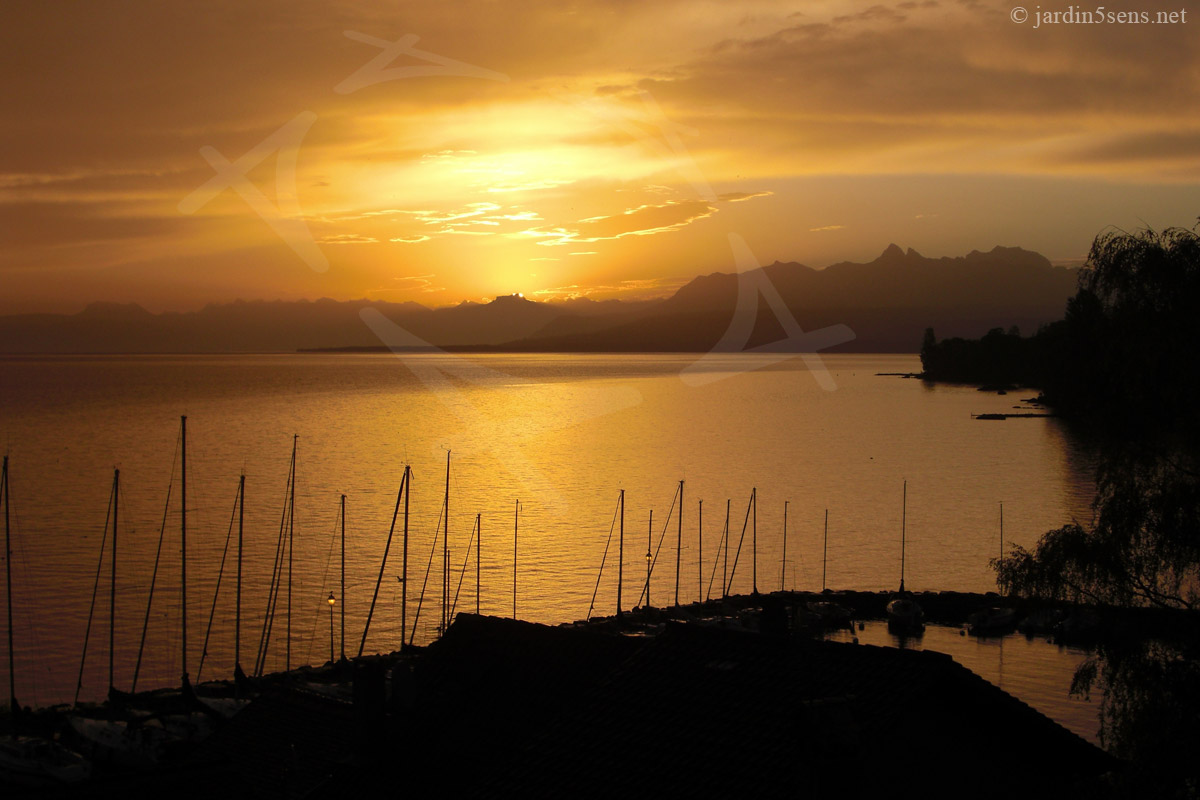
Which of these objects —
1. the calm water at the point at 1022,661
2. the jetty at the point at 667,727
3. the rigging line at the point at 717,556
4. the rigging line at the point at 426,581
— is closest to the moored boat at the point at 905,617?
the calm water at the point at 1022,661

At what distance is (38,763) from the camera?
24594mm

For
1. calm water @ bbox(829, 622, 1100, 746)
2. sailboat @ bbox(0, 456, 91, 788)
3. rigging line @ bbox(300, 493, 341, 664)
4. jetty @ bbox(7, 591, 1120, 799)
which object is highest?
jetty @ bbox(7, 591, 1120, 799)

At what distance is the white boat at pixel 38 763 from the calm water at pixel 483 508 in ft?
32.1

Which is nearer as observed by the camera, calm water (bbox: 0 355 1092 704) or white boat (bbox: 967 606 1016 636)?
white boat (bbox: 967 606 1016 636)

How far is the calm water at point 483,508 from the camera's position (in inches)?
1716

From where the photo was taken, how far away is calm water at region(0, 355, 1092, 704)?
4359cm

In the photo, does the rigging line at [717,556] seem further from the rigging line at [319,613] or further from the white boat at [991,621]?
the rigging line at [319,613]

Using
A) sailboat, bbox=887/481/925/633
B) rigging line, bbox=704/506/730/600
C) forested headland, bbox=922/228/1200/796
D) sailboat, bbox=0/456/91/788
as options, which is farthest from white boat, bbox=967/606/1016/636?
sailboat, bbox=0/456/91/788

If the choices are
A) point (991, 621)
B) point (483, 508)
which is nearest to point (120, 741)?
point (991, 621)

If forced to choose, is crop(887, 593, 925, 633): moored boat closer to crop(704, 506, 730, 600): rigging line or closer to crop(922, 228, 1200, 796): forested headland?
crop(704, 506, 730, 600): rigging line

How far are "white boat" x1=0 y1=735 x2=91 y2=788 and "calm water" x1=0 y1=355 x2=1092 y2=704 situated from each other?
9.78 m

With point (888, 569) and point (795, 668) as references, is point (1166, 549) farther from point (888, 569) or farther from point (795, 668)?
point (888, 569)

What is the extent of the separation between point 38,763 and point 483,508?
1813 inches

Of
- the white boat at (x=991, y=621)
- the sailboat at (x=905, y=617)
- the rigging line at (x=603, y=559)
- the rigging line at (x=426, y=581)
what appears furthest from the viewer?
the rigging line at (x=603, y=559)
